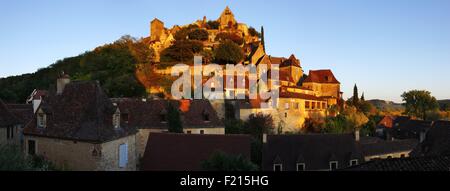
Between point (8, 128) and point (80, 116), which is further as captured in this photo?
point (8, 128)

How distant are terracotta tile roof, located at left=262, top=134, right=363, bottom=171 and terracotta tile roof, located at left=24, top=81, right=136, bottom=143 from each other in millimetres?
12470

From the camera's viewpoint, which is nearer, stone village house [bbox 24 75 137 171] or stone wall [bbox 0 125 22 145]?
stone village house [bbox 24 75 137 171]

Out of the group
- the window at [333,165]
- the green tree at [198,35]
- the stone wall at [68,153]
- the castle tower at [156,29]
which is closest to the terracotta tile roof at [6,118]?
the stone wall at [68,153]

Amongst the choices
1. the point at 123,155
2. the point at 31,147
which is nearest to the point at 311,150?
the point at 123,155

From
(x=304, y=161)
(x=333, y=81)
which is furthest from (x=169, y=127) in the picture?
(x=333, y=81)

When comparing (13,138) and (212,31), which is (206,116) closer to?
(13,138)

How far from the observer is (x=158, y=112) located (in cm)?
3412

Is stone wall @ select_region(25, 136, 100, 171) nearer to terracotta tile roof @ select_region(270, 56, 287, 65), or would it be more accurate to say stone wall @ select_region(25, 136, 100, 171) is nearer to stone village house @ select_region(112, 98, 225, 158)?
stone village house @ select_region(112, 98, 225, 158)

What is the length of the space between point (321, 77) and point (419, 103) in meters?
29.7

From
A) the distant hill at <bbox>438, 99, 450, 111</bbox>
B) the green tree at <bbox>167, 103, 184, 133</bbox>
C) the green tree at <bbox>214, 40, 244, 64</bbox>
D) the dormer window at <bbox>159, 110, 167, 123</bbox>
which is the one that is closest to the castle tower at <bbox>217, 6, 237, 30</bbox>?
the green tree at <bbox>214, 40, 244, 64</bbox>

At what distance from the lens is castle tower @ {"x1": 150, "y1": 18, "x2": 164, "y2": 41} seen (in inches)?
3839

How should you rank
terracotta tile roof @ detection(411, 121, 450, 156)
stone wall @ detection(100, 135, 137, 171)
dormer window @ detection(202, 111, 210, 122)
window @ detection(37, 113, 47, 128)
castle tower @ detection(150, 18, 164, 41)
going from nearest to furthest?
stone wall @ detection(100, 135, 137, 171) → window @ detection(37, 113, 47, 128) → terracotta tile roof @ detection(411, 121, 450, 156) → dormer window @ detection(202, 111, 210, 122) → castle tower @ detection(150, 18, 164, 41)
